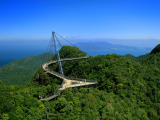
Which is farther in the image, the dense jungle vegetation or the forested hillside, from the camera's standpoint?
the forested hillside

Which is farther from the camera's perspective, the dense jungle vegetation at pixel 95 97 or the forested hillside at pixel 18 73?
A: the forested hillside at pixel 18 73

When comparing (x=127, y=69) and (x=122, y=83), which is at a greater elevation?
(x=127, y=69)

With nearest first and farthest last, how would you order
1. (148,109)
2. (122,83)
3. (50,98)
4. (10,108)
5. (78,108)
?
1. (10,108)
2. (78,108)
3. (50,98)
4. (148,109)
5. (122,83)

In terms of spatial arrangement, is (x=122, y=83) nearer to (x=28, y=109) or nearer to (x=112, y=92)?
(x=112, y=92)

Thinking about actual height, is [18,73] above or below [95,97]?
below

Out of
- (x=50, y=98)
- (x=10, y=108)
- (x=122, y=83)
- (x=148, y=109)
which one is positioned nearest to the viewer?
(x=10, y=108)

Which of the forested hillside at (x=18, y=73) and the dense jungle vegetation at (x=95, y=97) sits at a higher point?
the dense jungle vegetation at (x=95, y=97)

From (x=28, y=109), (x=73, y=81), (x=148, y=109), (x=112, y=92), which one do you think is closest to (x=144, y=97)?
(x=148, y=109)

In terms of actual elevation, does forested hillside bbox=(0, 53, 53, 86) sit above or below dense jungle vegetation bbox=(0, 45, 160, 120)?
below
